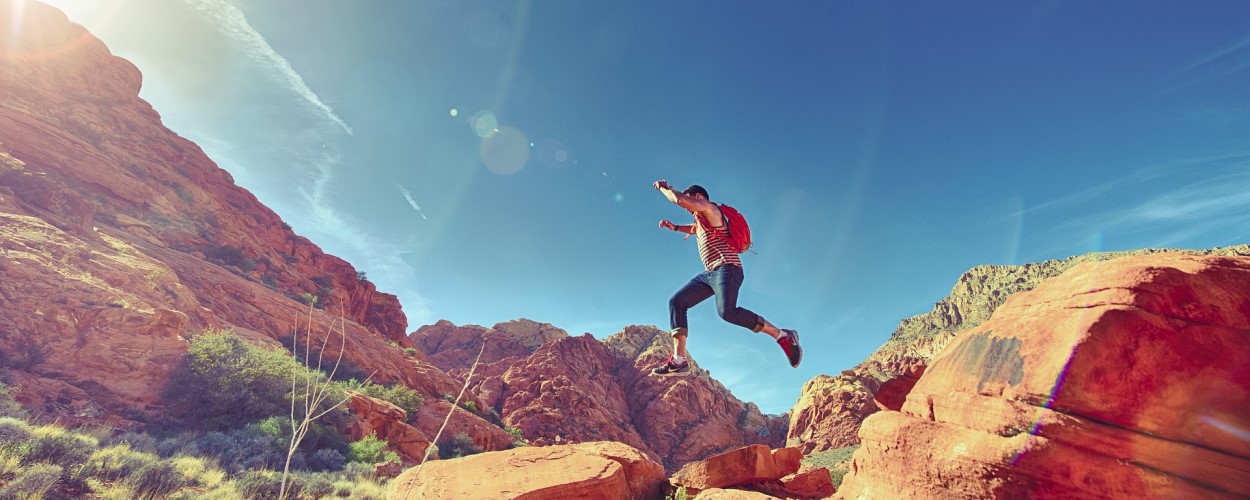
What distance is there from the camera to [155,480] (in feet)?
29.4

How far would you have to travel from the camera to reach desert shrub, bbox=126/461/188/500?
27.6 feet

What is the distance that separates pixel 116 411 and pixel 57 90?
4747 centimetres

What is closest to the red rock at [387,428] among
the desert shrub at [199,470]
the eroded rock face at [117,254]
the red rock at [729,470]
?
the eroded rock face at [117,254]

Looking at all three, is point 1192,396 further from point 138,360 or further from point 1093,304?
point 138,360

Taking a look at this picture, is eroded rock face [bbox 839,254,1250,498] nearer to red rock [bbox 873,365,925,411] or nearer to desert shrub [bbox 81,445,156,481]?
red rock [bbox 873,365,925,411]

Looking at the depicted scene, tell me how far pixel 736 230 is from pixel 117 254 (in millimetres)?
28982

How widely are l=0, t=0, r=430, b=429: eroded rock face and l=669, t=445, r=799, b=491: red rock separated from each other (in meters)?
7.76

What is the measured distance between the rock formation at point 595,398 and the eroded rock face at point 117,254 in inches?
555

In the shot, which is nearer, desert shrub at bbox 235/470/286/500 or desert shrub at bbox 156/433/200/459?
desert shrub at bbox 235/470/286/500

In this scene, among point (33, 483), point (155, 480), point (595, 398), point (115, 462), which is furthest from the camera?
point (595, 398)

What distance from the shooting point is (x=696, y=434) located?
196 feet

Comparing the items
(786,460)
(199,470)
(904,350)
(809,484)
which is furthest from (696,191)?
(904,350)

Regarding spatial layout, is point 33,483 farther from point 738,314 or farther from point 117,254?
point 117,254

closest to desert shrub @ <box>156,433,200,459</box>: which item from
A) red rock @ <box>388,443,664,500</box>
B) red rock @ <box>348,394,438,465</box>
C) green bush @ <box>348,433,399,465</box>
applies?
green bush @ <box>348,433,399,465</box>
